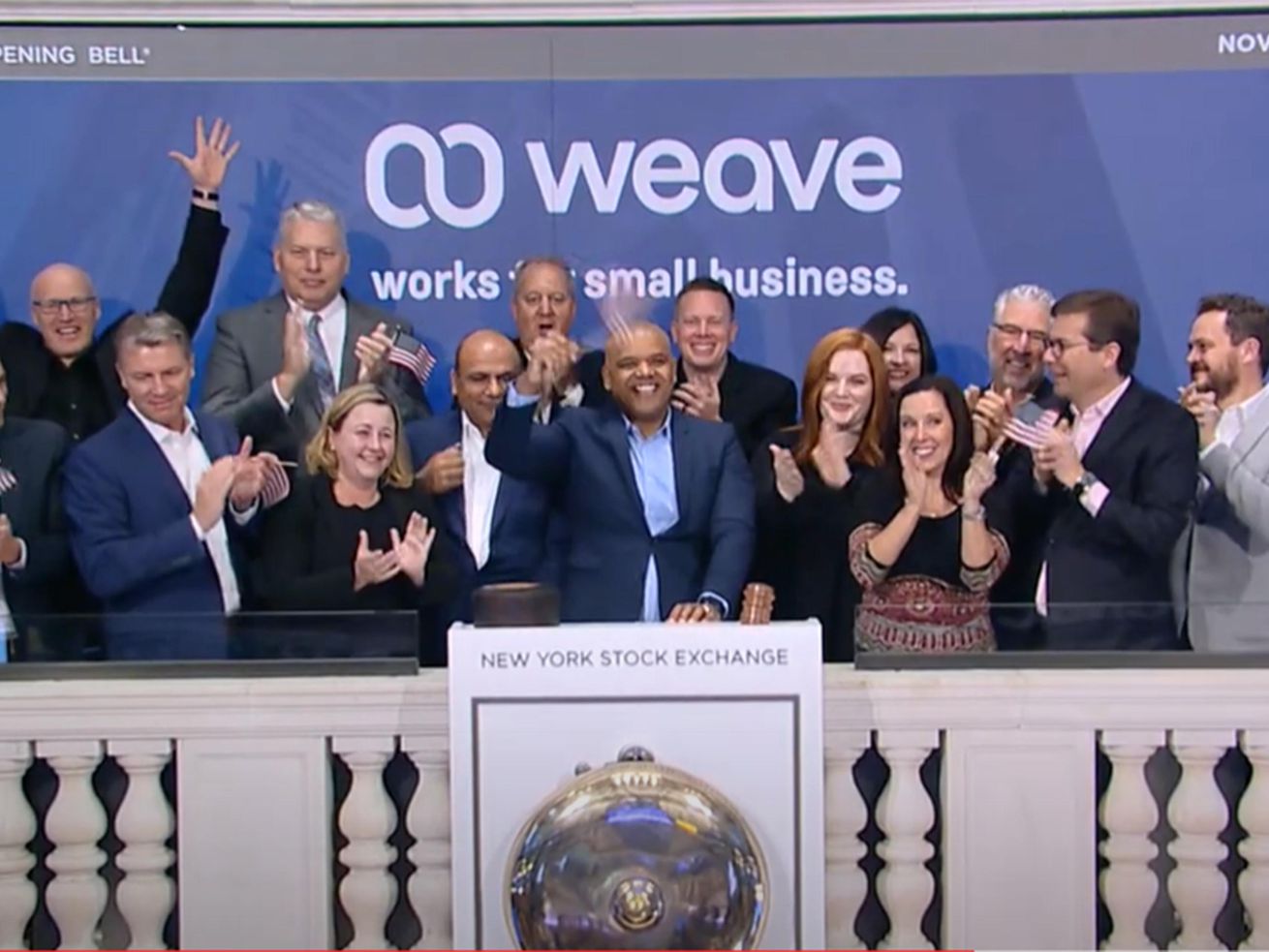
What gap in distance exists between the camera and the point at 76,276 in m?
2.27

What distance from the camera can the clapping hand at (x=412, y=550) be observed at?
2.28 m

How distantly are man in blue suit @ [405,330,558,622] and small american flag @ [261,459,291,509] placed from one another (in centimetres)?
22

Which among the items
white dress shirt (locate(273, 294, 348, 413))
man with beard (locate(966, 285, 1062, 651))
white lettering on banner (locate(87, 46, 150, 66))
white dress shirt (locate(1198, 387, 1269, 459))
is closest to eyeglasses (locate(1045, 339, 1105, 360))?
man with beard (locate(966, 285, 1062, 651))

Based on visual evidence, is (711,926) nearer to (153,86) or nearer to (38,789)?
(38,789)

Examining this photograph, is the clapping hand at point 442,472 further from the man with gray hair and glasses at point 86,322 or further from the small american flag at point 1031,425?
the small american flag at point 1031,425

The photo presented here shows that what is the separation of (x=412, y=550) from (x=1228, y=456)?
1372 millimetres

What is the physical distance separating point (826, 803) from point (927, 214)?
0.99 m

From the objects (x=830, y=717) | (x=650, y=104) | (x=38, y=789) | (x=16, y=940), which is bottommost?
(x=16, y=940)

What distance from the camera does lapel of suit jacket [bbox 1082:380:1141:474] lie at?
2.26 metres

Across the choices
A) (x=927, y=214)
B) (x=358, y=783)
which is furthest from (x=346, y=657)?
(x=927, y=214)

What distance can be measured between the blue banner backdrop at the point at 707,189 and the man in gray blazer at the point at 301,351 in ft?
0.11

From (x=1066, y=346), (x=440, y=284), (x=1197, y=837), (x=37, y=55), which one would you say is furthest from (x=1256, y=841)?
(x=37, y=55)

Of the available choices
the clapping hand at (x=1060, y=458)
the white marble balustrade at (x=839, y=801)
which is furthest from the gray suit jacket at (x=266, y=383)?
the clapping hand at (x=1060, y=458)

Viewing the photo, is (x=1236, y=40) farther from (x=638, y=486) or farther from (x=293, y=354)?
(x=293, y=354)
